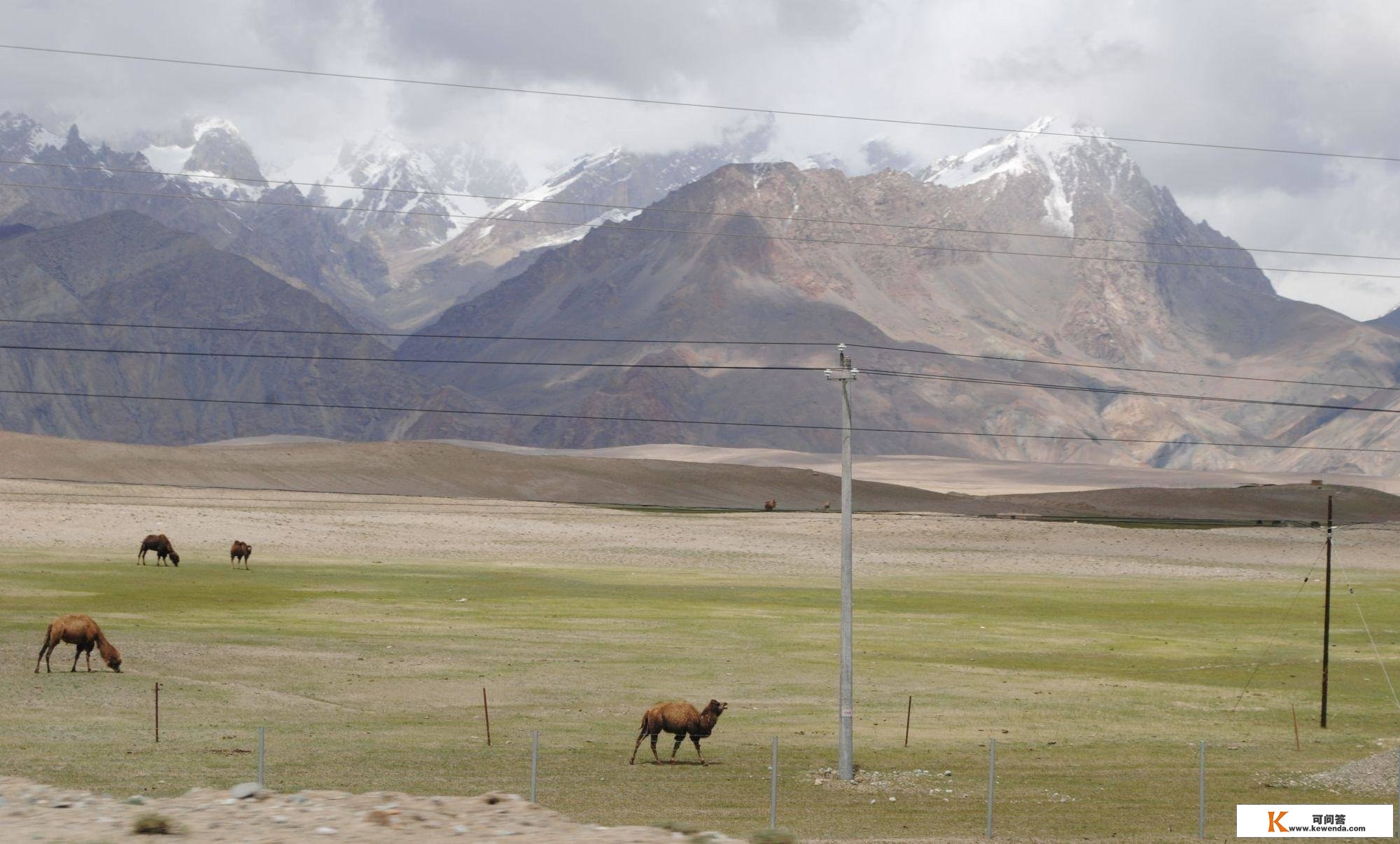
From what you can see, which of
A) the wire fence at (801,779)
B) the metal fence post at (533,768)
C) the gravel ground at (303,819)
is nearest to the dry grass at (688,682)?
the wire fence at (801,779)

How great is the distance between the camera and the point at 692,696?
4247 cm

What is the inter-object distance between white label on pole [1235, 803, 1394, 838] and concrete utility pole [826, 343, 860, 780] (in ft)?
24.3

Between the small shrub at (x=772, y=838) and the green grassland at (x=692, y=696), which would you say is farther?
the green grassland at (x=692, y=696)

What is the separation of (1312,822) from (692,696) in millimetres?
18813

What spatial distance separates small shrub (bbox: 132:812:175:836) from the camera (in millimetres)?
18500

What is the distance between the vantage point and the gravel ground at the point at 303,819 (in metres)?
18.7

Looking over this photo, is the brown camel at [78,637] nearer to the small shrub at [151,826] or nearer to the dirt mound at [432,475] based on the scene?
the small shrub at [151,826]

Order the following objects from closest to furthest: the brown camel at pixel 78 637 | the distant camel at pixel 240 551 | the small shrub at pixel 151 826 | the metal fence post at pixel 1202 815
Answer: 1. the small shrub at pixel 151 826
2. the metal fence post at pixel 1202 815
3. the brown camel at pixel 78 637
4. the distant camel at pixel 240 551

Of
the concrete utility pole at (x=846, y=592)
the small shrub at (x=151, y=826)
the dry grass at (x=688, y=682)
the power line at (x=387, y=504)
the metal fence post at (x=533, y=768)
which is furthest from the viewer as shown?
the power line at (x=387, y=504)

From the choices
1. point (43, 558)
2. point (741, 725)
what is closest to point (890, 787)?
point (741, 725)

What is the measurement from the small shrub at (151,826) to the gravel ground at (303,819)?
0.35 ft

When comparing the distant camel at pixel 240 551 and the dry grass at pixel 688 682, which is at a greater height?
the distant camel at pixel 240 551

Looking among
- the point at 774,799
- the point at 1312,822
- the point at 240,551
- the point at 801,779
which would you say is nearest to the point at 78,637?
the point at 801,779

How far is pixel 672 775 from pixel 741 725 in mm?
7176
